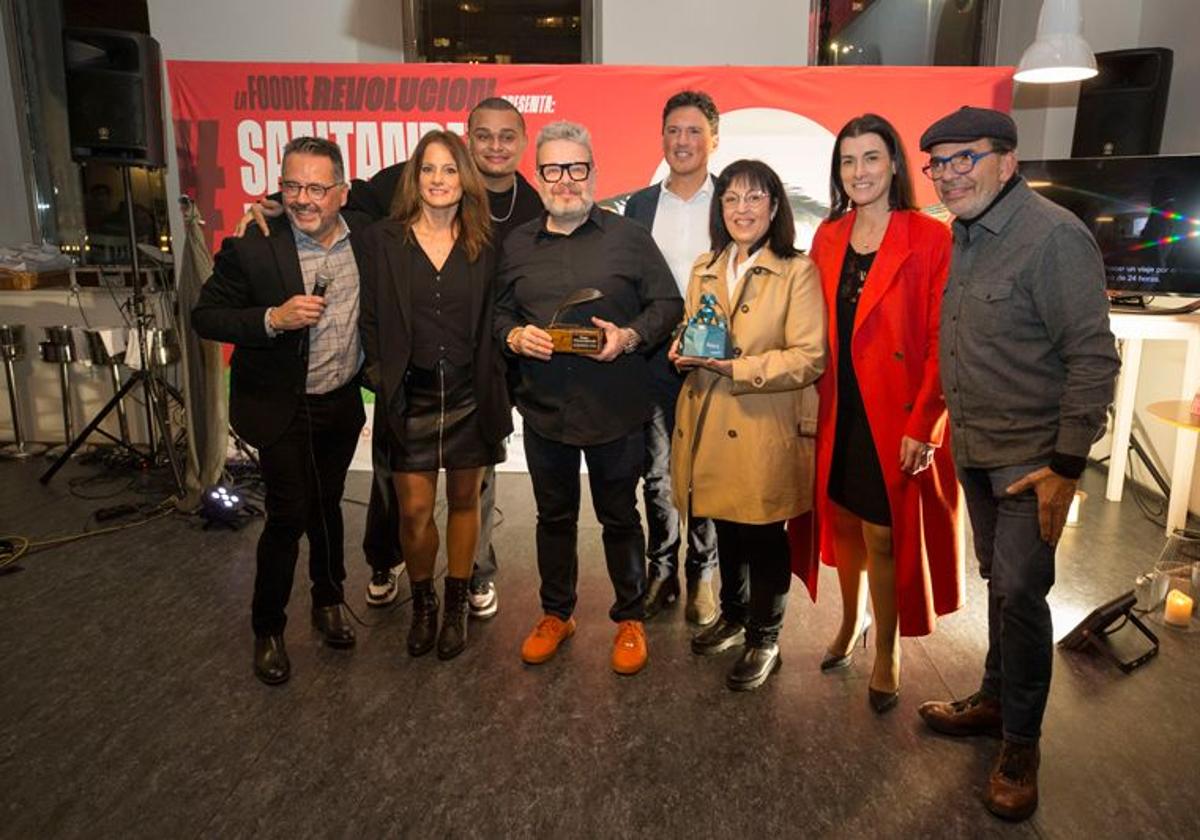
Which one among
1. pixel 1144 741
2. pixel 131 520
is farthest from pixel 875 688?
pixel 131 520

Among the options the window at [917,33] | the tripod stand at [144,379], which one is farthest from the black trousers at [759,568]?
the window at [917,33]

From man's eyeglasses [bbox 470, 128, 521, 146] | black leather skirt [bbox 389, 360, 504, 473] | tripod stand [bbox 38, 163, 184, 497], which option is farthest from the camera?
tripod stand [bbox 38, 163, 184, 497]

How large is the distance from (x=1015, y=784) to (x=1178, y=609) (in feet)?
4.84

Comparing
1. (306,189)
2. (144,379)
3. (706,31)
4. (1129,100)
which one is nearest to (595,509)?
(306,189)

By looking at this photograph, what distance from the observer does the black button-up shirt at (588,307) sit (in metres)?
2.36

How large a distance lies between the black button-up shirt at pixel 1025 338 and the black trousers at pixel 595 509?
944mm

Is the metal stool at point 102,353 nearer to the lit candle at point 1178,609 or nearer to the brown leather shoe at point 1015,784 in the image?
the brown leather shoe at point 1015,784

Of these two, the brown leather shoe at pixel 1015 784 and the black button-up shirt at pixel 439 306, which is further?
the black button-up shirt at pixel 439 306

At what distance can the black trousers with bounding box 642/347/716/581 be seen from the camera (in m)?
2.80

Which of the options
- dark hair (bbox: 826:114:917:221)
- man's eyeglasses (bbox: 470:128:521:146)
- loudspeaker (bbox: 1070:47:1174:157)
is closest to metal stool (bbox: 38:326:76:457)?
man's eyeglasses (bbox: 470:128:521:146)

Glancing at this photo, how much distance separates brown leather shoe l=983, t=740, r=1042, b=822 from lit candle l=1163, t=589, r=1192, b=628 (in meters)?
1.37

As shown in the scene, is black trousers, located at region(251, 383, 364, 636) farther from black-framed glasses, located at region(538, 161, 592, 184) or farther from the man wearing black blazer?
black-framed glasses, located at region(538, 161, 592, 184)

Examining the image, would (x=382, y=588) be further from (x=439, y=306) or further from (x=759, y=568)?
(x=759, y=568)

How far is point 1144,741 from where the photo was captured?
2252mm
